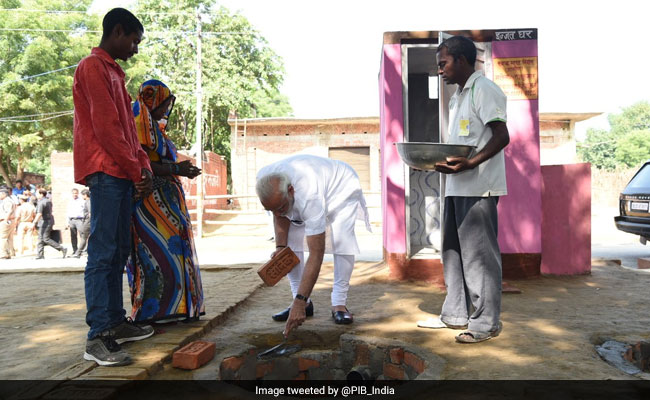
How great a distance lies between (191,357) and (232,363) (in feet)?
0.97

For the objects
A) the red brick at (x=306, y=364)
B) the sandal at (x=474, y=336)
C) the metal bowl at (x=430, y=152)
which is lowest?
the red brick at (x=306, y=364)

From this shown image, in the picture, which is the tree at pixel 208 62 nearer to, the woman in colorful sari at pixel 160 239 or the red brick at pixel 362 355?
the woman in colorful sari at pixel 160 239

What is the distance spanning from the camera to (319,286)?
532 cm

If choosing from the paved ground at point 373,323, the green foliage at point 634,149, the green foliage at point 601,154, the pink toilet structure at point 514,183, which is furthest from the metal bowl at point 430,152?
the green foliage at point 634,149

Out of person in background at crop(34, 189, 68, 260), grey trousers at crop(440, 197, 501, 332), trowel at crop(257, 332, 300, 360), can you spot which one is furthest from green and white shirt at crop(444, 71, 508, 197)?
person in background at crop(34, 189, 68, 260)

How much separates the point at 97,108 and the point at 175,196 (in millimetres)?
912

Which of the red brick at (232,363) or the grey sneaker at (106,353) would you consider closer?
the grey sneaker at (106,353)

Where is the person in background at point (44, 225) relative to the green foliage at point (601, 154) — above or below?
below

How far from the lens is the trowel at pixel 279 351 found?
2.96m

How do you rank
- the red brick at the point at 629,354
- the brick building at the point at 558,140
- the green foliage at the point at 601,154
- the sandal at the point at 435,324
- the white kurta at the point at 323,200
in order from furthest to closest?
the green foliage at the point at 601,154
the brick building at the point at 558,140
the sandal at the point at 435,324
the white kurta at the point at 323,200
the red brick at the point at 629,354

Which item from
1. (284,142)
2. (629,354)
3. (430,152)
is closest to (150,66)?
(284,142)

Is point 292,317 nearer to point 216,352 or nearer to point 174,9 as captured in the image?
point 216,352

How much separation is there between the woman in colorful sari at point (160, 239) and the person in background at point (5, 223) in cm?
938

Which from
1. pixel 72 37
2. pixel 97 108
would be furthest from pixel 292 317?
pixel 72 37
